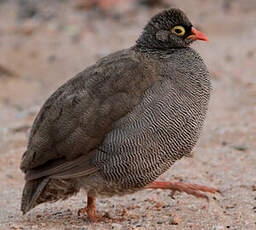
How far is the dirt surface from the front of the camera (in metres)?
6.62

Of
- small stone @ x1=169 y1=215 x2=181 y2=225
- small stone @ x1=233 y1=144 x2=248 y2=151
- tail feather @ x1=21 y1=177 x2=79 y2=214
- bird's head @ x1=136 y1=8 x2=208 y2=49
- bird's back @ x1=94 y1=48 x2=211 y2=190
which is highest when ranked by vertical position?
bird's head @ x1=136 y1=8 x2=208 y2=49

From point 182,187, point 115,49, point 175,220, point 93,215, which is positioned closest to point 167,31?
point 182,187

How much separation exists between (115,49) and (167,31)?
9.20 metres

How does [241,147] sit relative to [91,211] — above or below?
above

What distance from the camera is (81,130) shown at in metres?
6.11

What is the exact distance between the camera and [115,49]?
15812 mm

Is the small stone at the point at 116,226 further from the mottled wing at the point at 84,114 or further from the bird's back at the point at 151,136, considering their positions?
the mottled wing at the point at 84,114

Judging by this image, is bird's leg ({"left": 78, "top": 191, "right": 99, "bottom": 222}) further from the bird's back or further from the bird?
the bird's back

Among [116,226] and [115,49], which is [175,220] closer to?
[116,226]

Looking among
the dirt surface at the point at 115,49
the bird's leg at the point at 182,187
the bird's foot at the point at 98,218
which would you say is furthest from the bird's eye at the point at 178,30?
the bird's foot at the point at 98,218

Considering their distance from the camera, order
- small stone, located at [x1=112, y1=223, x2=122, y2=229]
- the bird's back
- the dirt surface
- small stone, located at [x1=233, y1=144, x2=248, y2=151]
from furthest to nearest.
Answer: small stone, located at [x1=233, y1=144, x2=248, y2=151] < the dirt surface < small stone, located at [x1=112, y1=223, x2=122, y2=229] < the bird's back

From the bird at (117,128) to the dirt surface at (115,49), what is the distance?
19.4 inches

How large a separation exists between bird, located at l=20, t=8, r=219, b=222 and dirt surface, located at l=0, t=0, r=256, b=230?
49cm

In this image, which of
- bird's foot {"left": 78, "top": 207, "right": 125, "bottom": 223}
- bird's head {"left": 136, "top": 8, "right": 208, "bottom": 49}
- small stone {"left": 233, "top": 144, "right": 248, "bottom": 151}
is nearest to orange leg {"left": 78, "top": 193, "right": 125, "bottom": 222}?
bird's foot {"left": 78, "top": 207, "right": 125, "bottom": 223}
